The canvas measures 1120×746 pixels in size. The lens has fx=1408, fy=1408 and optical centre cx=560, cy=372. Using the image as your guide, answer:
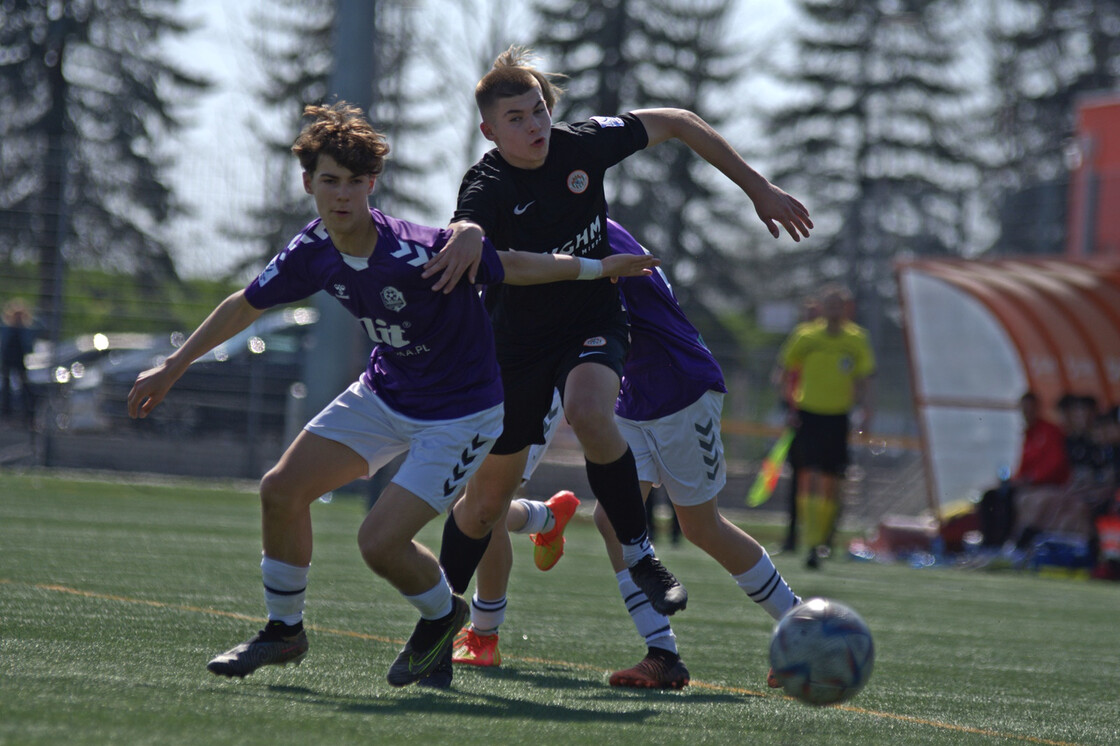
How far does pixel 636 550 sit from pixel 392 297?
47.3 inches

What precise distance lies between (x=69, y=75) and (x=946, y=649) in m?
28.3

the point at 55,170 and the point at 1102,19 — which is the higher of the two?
the point at 1102,19

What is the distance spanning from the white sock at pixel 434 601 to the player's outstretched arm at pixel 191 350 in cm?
99

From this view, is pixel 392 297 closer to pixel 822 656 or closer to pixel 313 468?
pixel 313 468

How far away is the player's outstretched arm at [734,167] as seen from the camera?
4871 millimetres

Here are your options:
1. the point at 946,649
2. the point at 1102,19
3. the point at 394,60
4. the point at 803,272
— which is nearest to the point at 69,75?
the point at 394,60

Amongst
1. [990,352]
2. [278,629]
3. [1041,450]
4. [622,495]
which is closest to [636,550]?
[622,495]

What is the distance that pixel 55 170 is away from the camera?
16.6 meters

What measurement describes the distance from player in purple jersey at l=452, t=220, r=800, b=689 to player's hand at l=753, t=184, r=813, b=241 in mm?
516

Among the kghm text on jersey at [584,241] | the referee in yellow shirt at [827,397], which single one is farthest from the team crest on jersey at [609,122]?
the referee in yellow shirt at [827,397]

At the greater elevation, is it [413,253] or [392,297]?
[413,253]

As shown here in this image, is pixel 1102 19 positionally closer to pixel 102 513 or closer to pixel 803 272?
pixel 803 272

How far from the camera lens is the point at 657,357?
17.2 ft

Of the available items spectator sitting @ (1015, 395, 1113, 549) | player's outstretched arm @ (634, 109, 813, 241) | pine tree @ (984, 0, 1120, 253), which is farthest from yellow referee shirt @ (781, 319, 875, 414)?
pine tree @ (984, 0, 1120, 253)
